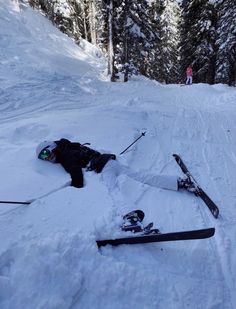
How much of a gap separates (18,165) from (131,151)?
2.70 metres

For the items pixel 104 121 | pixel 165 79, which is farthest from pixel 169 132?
pixel 165 79

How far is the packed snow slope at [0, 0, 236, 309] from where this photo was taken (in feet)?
10.8

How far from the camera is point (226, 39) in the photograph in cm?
2133

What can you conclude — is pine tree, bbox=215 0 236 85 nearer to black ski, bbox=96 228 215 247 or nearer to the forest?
the forest

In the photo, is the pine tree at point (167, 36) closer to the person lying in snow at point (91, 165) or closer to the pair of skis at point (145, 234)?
the person lying in snow at point (91, 165)

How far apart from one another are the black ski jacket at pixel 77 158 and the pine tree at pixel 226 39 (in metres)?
17.5

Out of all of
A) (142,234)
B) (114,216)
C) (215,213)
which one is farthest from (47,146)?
(215,213)

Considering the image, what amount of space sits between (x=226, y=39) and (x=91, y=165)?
18690mm

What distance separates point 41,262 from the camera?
3.41 metres

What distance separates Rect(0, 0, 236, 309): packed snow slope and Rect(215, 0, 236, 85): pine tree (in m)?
11.1

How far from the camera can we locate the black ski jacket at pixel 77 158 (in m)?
6.05

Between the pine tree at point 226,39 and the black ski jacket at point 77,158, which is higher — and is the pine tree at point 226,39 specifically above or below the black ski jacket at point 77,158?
above

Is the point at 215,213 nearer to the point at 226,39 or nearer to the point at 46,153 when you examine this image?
the point at 46,153

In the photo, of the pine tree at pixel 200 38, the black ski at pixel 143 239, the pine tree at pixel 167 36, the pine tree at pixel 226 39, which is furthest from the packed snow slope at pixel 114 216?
the pine tree at pixel 167 36
